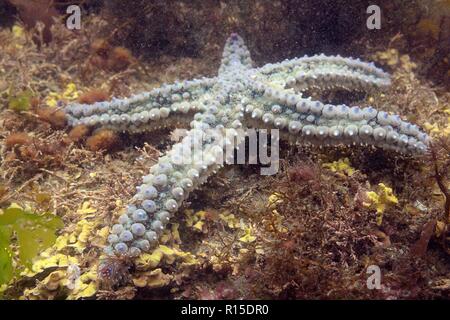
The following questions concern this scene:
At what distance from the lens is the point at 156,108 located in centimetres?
512

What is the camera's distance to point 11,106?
561cm

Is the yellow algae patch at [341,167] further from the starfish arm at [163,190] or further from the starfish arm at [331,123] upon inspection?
the starfish arm at [163,190]

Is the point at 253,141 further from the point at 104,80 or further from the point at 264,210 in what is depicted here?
the point at 104,80

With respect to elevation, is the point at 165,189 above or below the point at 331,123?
below

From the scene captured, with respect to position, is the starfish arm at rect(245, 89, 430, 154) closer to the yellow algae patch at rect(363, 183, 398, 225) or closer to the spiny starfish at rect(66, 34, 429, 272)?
the spiny starfish at rect(66, 34, 429, 272)

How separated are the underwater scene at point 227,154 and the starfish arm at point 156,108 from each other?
27 mm

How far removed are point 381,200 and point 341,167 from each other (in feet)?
2.19

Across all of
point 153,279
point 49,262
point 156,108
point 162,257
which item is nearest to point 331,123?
point 156,108

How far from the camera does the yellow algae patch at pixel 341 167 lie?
4664mm

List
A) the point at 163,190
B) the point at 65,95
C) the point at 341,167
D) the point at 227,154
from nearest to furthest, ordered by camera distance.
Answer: the point at 163,190 → the point at 227,154 → the point at 341,167 → the point at 65,95

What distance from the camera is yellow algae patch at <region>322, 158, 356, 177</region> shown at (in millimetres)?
4664

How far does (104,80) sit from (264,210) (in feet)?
12.4

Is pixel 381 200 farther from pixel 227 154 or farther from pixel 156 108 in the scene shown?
pixel 156 108

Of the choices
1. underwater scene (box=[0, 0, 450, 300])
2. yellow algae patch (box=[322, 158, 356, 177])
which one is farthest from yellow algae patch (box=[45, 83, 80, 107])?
yellow algae patch (box=[322, 158, 356, 177])
